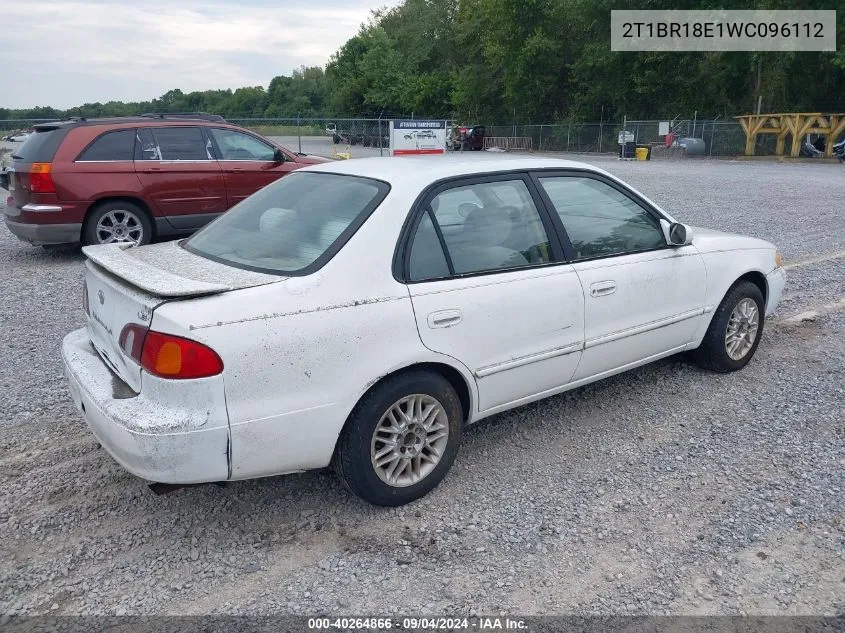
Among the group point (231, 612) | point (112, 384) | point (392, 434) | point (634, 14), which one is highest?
point (634, 14)

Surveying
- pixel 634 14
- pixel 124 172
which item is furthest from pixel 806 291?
pixel 634 14

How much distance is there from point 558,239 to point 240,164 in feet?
22.6

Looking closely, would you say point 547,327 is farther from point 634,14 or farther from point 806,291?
point 634,14

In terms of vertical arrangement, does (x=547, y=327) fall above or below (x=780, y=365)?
above

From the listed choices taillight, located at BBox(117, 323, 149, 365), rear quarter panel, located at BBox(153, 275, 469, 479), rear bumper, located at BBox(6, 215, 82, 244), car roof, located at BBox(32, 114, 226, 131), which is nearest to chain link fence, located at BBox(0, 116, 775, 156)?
car roof, located at BBox(32, 114, 226, 131)

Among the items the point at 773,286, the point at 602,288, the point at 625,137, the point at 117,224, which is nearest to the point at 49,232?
the point at 117,224

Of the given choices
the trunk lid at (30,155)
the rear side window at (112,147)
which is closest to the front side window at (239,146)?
the rear side window at (112,147)

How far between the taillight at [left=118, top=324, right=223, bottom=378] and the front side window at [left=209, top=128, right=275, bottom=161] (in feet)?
24.2

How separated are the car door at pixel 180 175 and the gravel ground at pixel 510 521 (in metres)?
4.56

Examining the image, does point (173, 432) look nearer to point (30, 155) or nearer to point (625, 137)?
point (30, 155)

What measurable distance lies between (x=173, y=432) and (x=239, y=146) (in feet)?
25.8

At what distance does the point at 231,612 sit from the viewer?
2725 mm

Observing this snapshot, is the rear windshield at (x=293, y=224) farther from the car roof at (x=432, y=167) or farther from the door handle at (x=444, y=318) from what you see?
the door handle at (x=444, y=318)

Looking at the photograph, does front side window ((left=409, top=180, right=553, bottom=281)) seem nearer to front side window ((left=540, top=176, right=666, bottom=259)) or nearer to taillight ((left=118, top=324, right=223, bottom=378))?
front side window ((left=540, top=176, right=666, bottom=259))
